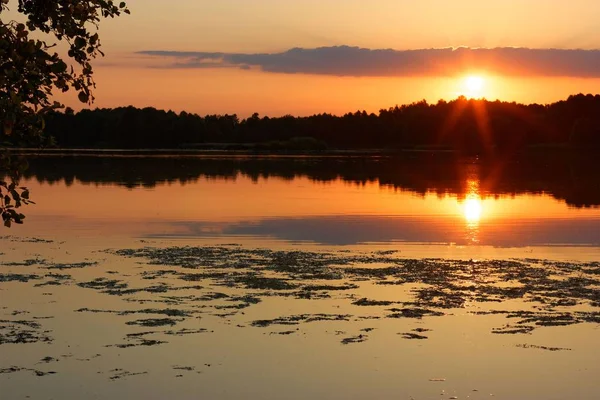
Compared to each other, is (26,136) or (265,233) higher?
(26,136)

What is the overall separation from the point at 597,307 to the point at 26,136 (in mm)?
9704

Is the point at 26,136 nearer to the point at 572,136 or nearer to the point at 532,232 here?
the point at 532,232

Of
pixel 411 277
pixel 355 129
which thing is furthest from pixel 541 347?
pixel 355 129

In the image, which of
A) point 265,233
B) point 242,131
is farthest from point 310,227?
point 242,131

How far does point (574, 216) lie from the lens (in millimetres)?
30750

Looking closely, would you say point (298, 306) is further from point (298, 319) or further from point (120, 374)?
point (120, 374)

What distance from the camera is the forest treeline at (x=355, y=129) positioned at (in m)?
153

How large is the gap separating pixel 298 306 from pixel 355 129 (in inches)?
6163

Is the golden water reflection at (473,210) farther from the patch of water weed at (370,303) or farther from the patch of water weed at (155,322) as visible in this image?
the patch of water weed at (155,322)

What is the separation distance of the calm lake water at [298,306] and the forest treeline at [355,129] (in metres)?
121

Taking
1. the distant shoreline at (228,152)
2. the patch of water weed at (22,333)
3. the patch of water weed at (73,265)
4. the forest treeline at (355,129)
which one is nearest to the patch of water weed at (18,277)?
the patch of water weed at (73,265)

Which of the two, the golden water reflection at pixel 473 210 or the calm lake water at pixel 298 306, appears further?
the golden water reflection at pixel 473 210

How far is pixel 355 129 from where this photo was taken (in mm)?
171000

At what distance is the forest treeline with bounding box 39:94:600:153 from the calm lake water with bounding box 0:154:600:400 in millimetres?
120631
